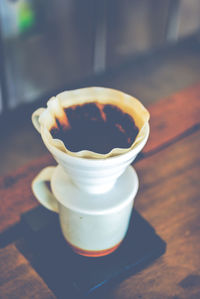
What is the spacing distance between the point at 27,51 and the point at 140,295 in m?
2.17

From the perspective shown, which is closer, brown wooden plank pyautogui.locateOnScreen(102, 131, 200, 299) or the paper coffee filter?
→ the paper coffee filter

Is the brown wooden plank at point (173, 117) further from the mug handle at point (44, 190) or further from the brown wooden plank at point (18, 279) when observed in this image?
the brown wooden plank at point (18, 279)

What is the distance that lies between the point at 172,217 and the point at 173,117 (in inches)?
18.7

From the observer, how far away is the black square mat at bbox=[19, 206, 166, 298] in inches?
30.5

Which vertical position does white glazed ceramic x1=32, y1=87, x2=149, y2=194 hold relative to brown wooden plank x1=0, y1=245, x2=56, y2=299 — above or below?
above

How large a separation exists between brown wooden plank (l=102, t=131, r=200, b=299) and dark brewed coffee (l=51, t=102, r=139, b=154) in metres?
0.33

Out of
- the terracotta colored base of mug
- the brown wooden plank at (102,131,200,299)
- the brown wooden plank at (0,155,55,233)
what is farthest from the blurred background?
the terracotta colored base of mug

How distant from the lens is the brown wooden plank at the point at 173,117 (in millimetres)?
1204

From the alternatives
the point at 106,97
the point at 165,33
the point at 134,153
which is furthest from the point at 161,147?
the point at 165,33

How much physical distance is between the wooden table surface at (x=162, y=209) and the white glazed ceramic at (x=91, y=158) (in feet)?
0.89

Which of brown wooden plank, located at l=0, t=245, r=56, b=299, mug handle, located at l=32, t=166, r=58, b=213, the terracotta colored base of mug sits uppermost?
mug handle, located at l=32, t=166, r=58, b=213

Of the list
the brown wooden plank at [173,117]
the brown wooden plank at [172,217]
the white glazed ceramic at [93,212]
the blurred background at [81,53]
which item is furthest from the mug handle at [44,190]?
the blurred background at [81,53]

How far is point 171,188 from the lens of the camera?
1037mm

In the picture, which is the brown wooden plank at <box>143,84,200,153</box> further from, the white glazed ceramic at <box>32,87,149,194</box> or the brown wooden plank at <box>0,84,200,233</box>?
the white glazed ceramic at <box>32,87,149,194</box>
